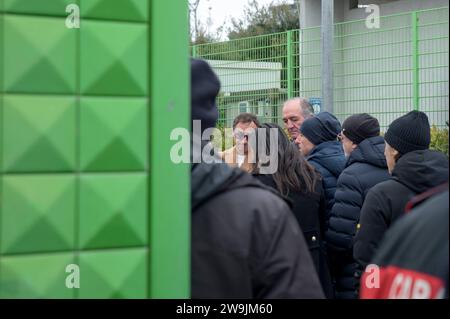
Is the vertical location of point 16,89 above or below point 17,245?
above

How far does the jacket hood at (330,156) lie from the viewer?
14.4 feet

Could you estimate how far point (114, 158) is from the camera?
157cm

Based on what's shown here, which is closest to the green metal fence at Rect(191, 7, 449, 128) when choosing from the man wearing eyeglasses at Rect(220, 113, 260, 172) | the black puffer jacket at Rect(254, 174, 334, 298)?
the man wearing eyeglasses at Rect(220, 113, 260, 172)

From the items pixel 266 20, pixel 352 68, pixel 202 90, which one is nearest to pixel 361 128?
pixel 202 90

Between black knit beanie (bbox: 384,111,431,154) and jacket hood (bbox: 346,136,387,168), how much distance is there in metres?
0.61

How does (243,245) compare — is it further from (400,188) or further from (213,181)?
(400,188)

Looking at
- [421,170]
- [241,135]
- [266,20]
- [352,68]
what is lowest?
[421,170]

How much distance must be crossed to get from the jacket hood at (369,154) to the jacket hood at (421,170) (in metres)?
0.78

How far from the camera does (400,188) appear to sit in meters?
3.27

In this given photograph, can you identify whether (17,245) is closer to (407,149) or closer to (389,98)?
(407,149)

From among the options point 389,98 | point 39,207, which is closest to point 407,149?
point 39,207

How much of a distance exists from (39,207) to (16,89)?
250 mm

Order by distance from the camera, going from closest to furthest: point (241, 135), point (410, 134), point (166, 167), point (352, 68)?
point (166, 167), point (410, 134), point (241, 135), point (352, 68)

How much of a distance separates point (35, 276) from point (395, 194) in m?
2.11
